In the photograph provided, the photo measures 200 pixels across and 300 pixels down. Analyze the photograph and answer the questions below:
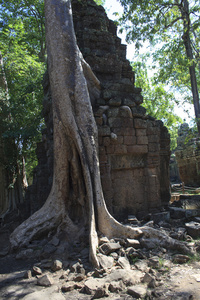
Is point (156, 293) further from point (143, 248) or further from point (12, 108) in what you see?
point (12, 108)

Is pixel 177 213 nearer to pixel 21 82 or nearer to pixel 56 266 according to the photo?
pixel 56 266

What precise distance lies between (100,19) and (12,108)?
3.73 meters

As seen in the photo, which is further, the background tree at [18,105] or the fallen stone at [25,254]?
the background tree at [18,105]

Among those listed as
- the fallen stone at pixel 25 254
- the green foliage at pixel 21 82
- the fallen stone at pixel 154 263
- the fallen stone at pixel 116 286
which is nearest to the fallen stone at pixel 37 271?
the fallen stone at pixel 25 254

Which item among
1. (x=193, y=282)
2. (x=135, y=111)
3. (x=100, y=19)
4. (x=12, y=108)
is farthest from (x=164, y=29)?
(x=193, y=282)

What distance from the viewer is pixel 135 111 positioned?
515 centimetres

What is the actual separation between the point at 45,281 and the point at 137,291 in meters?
1.02

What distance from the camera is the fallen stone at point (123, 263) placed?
3025mm

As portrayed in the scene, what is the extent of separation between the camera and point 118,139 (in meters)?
4.88

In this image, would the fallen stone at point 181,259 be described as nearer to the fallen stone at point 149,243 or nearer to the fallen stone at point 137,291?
the fallen stone at point 149,243

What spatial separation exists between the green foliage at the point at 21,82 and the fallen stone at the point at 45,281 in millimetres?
4977

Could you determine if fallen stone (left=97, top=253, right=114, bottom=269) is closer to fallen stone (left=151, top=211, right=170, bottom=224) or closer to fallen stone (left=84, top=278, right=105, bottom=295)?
fallen stone (left=84, top=278, right=105, bottom=295)

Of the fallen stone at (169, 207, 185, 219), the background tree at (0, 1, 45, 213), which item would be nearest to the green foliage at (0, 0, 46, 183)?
the background tree at (0, 1, 45, 213)

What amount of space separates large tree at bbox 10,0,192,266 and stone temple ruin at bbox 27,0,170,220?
0.54 meters
